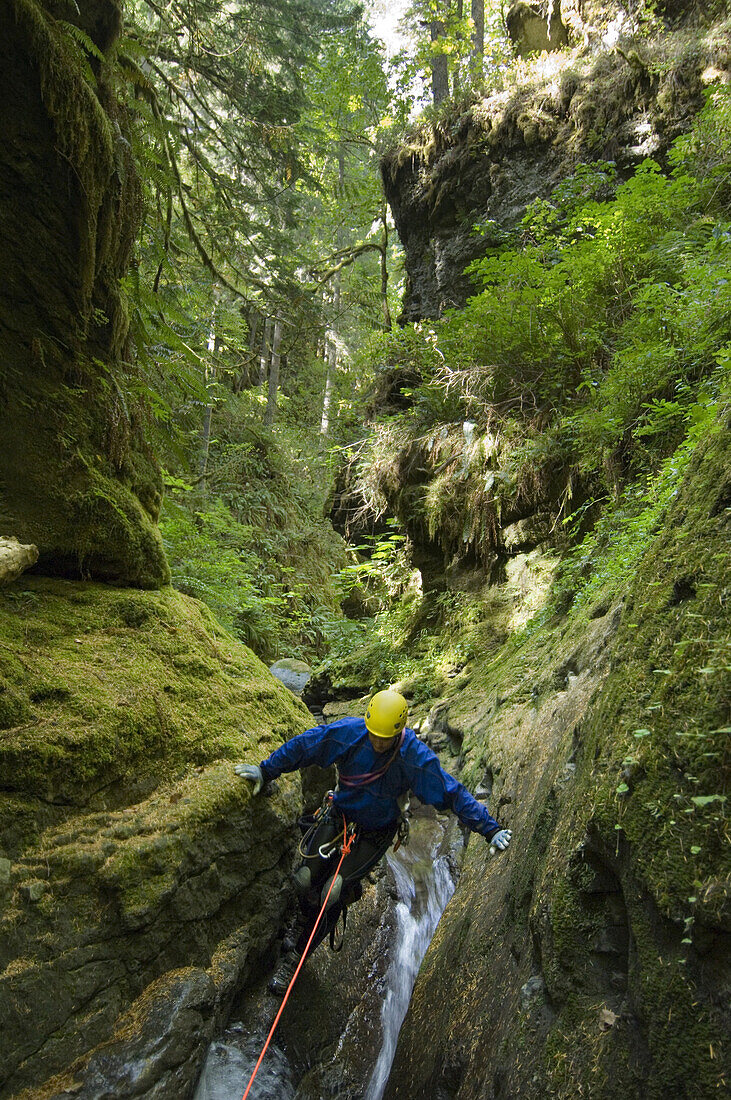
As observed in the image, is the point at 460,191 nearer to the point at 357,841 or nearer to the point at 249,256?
the point at 249,256

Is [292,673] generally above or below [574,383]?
below

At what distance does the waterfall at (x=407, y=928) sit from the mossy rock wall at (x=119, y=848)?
94 centimetres

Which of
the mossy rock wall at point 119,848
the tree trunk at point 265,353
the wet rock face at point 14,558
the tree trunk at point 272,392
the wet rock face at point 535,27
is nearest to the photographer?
the mossy rock wall at point 119,848

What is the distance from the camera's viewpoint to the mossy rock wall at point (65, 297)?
11.6ft

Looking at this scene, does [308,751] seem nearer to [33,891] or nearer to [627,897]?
[33,891]

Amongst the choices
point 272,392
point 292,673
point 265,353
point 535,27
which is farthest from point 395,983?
point 265,353

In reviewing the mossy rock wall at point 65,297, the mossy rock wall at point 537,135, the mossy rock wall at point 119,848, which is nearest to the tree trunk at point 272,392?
the mossy rock wall at point 537,135

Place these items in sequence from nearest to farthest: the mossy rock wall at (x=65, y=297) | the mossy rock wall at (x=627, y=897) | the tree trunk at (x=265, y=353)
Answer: the mossy rock wall at (x=627, y=897) < the mossy rock wall at (x=65, y=297) < the tree trunk at (x=265, y=353)

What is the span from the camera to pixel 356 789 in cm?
389

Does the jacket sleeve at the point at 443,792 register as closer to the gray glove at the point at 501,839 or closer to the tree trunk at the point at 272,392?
the gray glove at the point at 501,839

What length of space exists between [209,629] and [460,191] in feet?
36.7

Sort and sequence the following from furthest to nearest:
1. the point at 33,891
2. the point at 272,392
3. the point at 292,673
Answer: the point at 272,392 → the point at 292,673 → the point at 33,891

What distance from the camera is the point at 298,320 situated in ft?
27.6

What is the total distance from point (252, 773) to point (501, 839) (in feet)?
5.18
